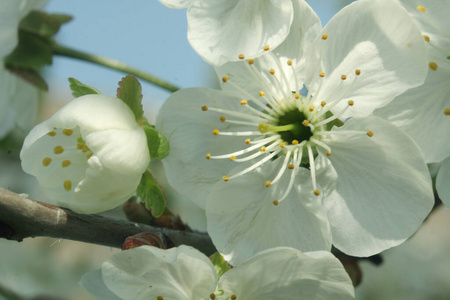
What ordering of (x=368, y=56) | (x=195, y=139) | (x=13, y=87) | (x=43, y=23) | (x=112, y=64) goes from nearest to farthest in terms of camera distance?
1. (x=368, y=56)
2. (x=195, y=139)
3. (x=112, y=64)
4. (x=43, y=23)
5. (x=13, y=87)

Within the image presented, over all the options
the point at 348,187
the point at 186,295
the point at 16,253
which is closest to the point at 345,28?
the point at 348,187

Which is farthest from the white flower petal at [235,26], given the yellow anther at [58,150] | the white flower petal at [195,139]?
the yellow anther at [58,150]

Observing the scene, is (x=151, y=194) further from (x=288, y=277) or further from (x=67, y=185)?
(x=288, y=277)

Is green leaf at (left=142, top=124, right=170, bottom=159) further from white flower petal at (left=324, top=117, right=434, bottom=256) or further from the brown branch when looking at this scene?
white flower petal at (left=324, top=117, right=434, bottom=256)

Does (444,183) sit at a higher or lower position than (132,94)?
lower

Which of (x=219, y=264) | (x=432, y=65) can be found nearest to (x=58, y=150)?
(x=219, y=264)

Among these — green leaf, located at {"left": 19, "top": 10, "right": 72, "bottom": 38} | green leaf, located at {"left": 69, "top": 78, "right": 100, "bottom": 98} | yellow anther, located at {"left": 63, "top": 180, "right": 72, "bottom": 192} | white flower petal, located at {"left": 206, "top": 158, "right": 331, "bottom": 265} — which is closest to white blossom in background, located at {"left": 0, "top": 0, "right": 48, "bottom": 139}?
green leaf, located at {"left": 19, "top": 10, "right": 72, "bottom": 38}

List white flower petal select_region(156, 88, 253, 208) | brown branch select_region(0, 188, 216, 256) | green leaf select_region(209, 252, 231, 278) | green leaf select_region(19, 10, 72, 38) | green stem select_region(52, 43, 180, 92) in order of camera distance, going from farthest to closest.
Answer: green leaf select_region(19, 10, 72, 38), green stem select_region(52, 43, 180, 92), white flower petal select_region(156, 88, 253, 208), green leaf select_region(209, 252, 231, 278), brown branch select_region(0, 188, 216, 256)
